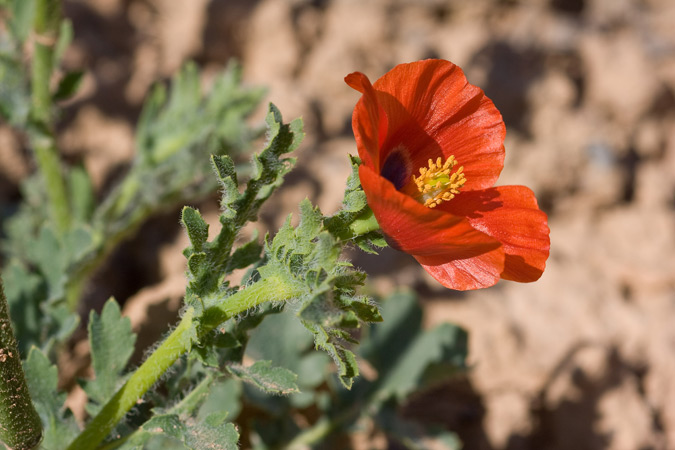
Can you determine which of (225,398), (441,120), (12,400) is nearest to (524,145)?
(441,120)

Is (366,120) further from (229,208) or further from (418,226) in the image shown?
(229,208)

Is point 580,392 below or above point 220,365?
below

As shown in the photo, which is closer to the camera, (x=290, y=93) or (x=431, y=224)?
(x=431, y=224)

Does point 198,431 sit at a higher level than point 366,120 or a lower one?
lower

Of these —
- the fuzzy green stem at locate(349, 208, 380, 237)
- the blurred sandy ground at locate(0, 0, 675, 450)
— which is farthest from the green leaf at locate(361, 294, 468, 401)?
the fuzzy green stem at locate(349, 208, 380, 237)

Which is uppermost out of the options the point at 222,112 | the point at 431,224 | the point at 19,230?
the point at 431,224

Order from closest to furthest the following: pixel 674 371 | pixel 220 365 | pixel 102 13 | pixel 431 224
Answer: pixel 431 224
pixel 220 365
pixel 674 371
pixel 102 13

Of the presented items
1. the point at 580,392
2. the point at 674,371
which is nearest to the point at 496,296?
the point at 580,392

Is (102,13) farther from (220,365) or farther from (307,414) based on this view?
(220,365)

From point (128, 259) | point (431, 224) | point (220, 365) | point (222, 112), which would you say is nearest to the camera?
point (431, 224)
